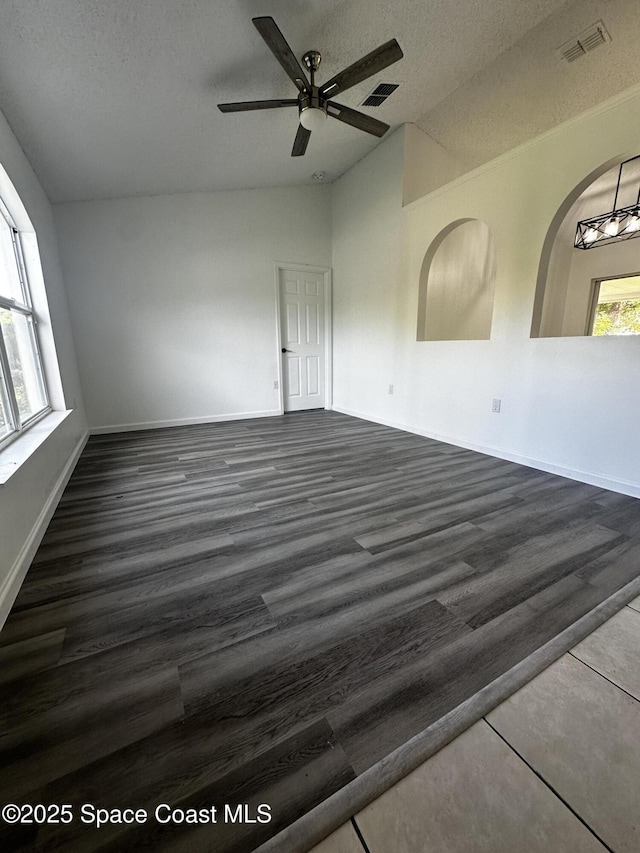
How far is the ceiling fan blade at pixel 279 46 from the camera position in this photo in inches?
72.5

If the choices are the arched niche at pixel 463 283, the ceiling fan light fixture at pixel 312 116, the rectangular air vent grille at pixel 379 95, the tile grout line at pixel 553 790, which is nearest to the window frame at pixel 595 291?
the arched niche at pixel 463 283

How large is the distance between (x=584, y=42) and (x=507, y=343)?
222cm

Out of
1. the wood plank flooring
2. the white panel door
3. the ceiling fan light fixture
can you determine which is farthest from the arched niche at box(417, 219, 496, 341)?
the wood plank flooring

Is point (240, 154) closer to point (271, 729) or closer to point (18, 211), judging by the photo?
point (18, 211)

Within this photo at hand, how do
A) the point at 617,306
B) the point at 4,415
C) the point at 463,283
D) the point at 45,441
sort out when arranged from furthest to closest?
the point at 617,306, the point at 463,283, the point at 45,441, the point at 4,415

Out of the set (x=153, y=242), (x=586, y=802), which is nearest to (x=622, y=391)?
(x=586, y=802)

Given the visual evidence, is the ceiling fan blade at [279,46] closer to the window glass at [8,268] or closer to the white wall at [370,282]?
the white wall at [370,282]

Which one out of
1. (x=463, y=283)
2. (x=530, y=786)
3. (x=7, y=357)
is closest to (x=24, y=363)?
(x=7, y=357)

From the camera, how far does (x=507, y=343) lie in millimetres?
3053

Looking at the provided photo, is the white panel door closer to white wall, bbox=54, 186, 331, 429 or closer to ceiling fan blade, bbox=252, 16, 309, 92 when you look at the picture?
white wall, bbox=54, 186, 331, 429

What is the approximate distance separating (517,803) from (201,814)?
0.73 m

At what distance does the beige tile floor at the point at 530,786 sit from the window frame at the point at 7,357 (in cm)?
247

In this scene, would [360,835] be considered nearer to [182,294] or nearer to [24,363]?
[24,363]

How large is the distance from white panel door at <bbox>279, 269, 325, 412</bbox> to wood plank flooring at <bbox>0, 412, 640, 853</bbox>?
301 cm
